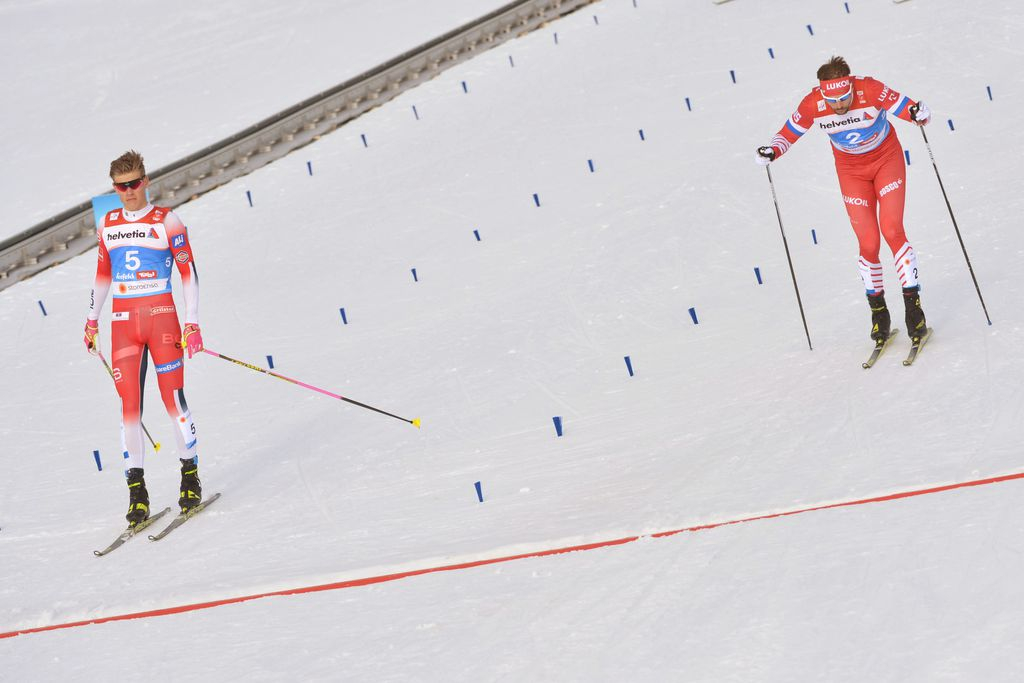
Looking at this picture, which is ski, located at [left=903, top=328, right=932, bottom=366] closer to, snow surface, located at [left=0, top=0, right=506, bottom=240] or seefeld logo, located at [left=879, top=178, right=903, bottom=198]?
seefeld logo, located at [left=879, top=178, right=903, bottom=198]

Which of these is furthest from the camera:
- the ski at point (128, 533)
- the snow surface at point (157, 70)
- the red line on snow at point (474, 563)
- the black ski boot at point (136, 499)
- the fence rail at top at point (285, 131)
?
the snow surface at point (157, 70)

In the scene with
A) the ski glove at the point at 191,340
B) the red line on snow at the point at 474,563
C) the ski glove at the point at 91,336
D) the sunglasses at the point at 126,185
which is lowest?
the red line on snow at the point at 474,563

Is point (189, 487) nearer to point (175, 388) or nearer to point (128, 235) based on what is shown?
point (175, 388)

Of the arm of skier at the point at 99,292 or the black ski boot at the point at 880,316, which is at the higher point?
the arm of skier at the point at 99,292

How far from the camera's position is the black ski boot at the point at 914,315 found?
21.9 ft

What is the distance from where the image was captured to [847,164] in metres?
6.83

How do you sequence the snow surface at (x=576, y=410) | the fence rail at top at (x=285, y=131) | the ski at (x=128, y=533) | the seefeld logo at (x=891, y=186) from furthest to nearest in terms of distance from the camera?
1. the fence rail at top at (x=285, y=131)
2. the seefeld logo at (x=891, y=186)
3. the ski at (x=128, y=533)
4. the snow surface at (x=576, y=410)

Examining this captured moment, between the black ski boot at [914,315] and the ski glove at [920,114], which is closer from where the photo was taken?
the ski glove at [920,114]

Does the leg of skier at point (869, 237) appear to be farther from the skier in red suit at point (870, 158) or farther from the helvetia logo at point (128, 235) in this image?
the helvetia logo at point (128, 235)

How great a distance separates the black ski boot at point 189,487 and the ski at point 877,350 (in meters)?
3.69

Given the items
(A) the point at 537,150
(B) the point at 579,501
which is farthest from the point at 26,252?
(B) the point at 579,501

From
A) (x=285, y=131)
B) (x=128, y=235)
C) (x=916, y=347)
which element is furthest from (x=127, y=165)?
(x=285, y=131)

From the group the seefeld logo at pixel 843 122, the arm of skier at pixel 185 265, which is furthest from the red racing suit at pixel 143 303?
the seefeld logo at pixel 843 122

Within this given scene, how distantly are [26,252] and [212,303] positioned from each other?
11.4ft
